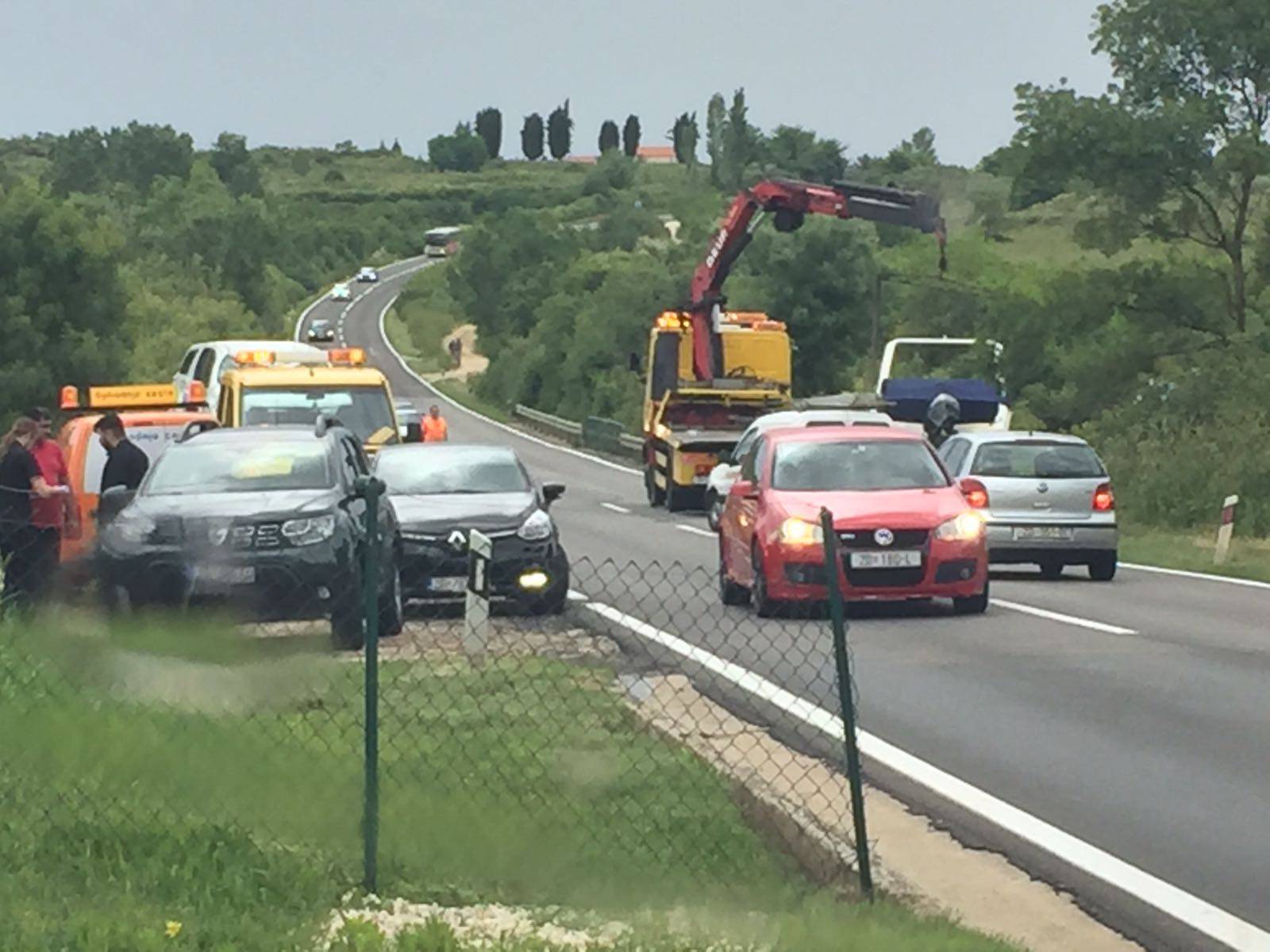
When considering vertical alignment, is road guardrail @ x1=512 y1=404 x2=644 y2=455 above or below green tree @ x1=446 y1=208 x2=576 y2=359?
below

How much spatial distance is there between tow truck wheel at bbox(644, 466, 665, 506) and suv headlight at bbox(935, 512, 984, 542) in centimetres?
2095

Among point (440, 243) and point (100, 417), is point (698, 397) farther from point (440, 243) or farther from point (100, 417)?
point (440, 243)

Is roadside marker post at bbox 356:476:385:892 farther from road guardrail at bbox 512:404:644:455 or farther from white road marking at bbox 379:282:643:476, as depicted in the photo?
road guardrail at bbox 512:404:644:455

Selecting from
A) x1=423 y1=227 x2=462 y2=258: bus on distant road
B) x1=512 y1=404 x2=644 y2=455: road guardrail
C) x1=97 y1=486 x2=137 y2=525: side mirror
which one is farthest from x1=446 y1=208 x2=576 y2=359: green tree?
x1=97 y1=486 x2=137 y2=525: side mirror

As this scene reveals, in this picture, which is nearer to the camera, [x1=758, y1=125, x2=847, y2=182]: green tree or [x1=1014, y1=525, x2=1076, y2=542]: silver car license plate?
[x1=1014, y1=525, x2=1076, y2=542]: silver car license plate

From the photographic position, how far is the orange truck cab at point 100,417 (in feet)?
70.9

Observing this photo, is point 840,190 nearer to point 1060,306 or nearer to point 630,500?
point 1060,306

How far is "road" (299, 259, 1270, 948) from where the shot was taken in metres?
9.61

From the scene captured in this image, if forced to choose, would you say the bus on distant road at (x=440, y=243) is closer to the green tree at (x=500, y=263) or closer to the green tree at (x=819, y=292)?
the green tree at (x=500, y=263)

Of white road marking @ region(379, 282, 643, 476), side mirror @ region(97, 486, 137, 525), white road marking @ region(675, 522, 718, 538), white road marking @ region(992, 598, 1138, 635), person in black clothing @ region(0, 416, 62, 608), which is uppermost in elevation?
person in black clothing @ region(0, 416, 62, 608)

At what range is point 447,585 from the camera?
1948 cm

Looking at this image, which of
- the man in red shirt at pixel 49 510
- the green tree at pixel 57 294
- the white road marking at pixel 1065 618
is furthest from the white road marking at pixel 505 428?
the man in red shirt at pixel 49 510

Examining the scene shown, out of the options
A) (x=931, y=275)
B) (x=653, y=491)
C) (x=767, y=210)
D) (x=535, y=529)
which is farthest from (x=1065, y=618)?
(x=931, y=275)

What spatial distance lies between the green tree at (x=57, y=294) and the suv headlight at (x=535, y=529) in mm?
53820
